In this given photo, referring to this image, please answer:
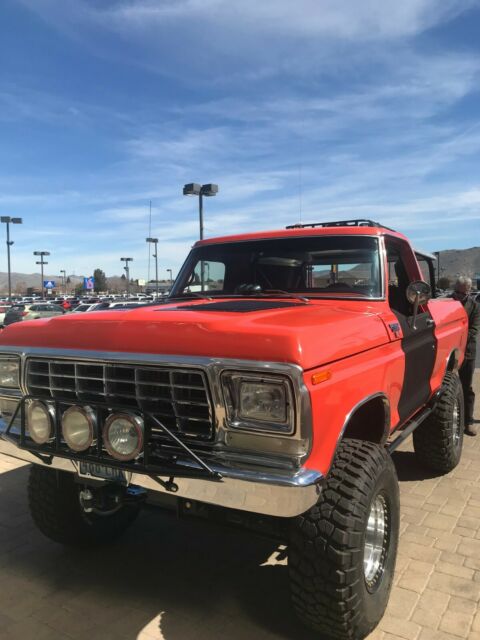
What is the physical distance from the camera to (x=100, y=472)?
2.53 meters

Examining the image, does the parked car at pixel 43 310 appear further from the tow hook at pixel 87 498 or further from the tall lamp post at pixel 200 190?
the tow hook at pixel 87 498

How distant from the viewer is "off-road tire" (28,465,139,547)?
3.40 meters

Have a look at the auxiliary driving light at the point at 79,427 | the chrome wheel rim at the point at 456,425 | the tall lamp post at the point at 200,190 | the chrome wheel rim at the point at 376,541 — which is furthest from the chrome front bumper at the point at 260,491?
the tall lamp post at the point at 200,190

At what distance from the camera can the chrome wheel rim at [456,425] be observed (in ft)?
15.8

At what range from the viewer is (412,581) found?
10.2 ft

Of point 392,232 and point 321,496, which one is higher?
point 392,232

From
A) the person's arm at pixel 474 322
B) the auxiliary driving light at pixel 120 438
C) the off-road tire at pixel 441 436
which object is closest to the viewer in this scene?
the auxiliary driving light at pixel 120 438

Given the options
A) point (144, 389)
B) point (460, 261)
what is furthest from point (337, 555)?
point (460, 261)

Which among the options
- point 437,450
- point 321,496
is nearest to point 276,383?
point 321,496

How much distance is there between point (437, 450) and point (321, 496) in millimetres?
2682

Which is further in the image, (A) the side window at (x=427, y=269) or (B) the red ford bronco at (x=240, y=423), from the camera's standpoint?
(A) the side window at (x=427, y=269)

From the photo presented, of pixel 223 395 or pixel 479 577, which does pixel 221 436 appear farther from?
pixel 479 577

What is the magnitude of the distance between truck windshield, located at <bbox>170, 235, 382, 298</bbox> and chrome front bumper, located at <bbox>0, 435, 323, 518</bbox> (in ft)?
5.81

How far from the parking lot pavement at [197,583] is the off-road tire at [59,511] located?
168mm
